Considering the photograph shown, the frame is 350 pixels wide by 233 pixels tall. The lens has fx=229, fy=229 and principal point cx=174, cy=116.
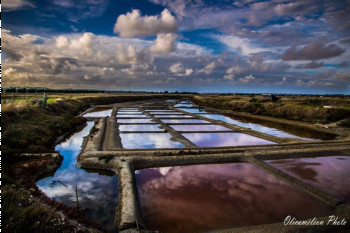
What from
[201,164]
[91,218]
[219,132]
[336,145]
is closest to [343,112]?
[336,145]

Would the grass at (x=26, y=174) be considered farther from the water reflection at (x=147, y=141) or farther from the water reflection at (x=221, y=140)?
the water reflection at (x=221, y=140)

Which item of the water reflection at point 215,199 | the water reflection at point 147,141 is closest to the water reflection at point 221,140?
the water reflection at point 147,141

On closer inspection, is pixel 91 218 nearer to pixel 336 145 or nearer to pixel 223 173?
pixel 223 173

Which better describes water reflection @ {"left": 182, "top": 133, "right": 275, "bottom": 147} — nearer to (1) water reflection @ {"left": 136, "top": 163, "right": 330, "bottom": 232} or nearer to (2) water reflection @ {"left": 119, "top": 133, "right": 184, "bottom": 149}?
(2) water reflection @ {"left": 119, "top": 133, "right": 184, "bottom": 149}

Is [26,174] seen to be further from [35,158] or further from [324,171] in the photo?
[324,171]

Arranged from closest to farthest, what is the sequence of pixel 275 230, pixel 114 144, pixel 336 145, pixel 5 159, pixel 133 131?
pixel 275 230, pixel 5 159, pixel 114 144, pixel 336 145, pixel 133 131

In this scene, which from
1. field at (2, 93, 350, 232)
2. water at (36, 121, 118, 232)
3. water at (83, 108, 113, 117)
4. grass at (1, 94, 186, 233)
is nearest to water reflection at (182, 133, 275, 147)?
water at (36, 121, 118, 232)
